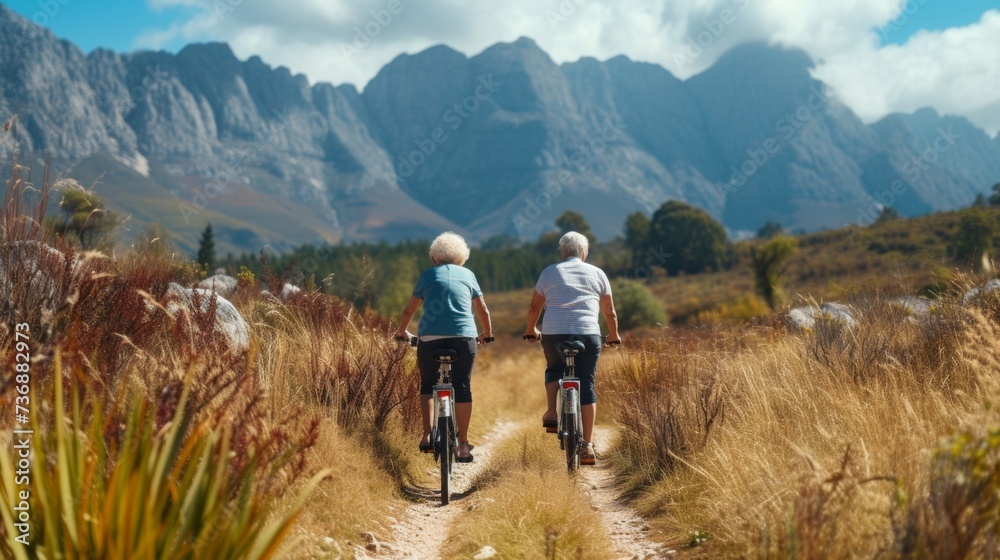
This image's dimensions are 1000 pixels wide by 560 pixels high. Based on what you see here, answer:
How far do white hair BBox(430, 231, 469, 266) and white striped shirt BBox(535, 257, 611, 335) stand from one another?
69cm

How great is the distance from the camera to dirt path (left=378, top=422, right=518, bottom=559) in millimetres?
5113

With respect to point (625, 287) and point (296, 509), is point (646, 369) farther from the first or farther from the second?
point (625, 287)

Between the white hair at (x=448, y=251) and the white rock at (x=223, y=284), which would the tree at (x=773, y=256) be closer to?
the white rock at (x=223, y=284)

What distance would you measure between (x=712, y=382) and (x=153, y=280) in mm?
4673

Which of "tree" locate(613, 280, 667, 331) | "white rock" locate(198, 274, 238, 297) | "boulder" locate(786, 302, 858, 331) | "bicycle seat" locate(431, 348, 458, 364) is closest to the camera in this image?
"bicycle seat" locate(431, 348, 458, 364)

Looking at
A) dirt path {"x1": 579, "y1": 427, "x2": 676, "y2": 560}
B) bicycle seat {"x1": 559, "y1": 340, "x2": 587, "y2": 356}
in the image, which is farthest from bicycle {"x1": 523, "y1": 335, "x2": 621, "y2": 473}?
dirt path {"x1": 579, "y1": 427, "x2": 676, "y2": 560}

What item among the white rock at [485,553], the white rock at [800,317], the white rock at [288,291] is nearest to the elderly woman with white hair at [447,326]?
the white rock at [485,553]

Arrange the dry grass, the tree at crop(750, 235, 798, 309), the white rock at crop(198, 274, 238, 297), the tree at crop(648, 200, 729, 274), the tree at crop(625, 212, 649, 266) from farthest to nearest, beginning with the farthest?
the tree at crop(625, 212, 649, 266) → the tree at crop(648, 200, 729, 274) → the tree at crop(750, 235, 798, 309) → the white rock at crop(198, 274, 238, 297) → the dry grass

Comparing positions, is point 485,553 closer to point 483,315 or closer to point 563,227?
point 483,315

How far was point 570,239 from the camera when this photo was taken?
7.15m

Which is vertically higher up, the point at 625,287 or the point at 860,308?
the point at 625,287

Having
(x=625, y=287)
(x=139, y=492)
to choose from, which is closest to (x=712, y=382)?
(x=139, y=492)

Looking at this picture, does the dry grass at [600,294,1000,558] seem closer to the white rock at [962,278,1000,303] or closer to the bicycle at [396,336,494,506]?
the white rock at [962,278,1000,303]

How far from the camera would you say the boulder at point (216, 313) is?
19.2 feet
